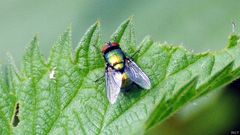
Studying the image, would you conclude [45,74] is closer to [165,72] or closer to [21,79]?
[21,79]

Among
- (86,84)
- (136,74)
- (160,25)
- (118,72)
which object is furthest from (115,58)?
(160,25)

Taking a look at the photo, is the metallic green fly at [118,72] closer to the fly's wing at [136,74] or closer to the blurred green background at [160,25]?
the fly's wing at [136,74]

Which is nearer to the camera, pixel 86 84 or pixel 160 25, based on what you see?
pixel 86 84

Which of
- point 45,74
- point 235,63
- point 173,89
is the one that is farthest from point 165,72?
point 45,74

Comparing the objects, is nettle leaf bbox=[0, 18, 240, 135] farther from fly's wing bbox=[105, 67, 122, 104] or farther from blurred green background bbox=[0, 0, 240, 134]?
blurred green background bbox=[0, 0, 240, 134]

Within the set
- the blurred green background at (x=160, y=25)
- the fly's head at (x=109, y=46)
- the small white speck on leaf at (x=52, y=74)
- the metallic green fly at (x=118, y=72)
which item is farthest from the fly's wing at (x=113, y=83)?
the blurred green background at (x=160, y=25)

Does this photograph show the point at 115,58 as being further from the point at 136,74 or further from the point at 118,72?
the point at 136,74
